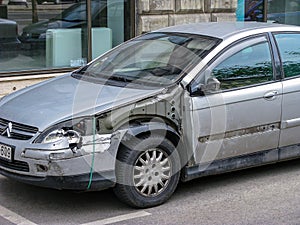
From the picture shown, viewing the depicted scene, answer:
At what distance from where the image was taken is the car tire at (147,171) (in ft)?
17.8

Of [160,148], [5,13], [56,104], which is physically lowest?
[160,148]

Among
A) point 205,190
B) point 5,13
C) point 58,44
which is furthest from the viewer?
point 58,44

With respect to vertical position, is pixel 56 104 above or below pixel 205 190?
above

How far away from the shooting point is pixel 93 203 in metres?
5.80

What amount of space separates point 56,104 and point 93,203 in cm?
100

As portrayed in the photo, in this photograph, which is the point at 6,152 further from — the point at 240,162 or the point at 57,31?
the point at 57,31

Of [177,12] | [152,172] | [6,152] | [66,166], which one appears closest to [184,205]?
[152,172]

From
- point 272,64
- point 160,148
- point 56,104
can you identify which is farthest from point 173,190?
point 272,64

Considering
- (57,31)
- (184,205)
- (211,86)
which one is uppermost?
(57,31)

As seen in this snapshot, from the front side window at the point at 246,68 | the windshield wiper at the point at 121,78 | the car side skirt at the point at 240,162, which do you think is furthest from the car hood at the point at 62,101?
the car side skirt at the point at 240,162

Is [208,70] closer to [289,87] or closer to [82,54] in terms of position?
[289,87]

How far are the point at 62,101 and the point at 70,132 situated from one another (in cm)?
46

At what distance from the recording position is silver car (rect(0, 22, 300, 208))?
5.29m

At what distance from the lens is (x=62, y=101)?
5.63m
